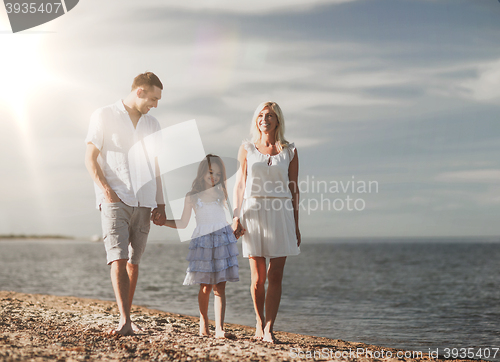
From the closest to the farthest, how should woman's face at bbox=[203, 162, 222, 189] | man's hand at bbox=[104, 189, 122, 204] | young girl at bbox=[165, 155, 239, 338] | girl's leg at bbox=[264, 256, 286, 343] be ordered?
man's hand at bbox=[104, 189, 122, 204]
girl's leg at bbox=[264, 256, 286, 343]
young girl at bbox=[165, 155, 239, 338]
woman's face at bbox=[203, 162, 222, 189]

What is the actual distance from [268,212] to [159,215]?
105 cm

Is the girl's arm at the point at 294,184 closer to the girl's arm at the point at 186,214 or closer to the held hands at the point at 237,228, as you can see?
the held hands at the point at 237,228

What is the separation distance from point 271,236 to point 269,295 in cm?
56

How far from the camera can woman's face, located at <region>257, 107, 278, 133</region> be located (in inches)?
156

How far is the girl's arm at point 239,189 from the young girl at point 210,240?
0.30m

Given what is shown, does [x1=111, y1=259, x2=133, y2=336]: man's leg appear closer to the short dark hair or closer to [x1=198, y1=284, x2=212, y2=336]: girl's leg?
[x1=198, y1=284, x2=212, y2=336]: girl's leg

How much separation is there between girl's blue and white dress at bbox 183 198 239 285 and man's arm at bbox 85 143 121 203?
3.15ft

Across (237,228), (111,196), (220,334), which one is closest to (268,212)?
(237,228)

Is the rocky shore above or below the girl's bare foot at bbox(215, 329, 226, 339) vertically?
above

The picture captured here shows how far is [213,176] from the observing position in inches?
166

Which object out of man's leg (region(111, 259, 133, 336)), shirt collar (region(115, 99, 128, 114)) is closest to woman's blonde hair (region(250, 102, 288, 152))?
shirt collar (region(115, 99, 128, 114))

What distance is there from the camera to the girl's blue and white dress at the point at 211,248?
162 inches

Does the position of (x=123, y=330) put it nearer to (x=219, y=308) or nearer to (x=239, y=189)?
(x=219, y=308)

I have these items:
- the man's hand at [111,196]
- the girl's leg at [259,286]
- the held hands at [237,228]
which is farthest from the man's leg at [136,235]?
the girl's leg at [259,286]
